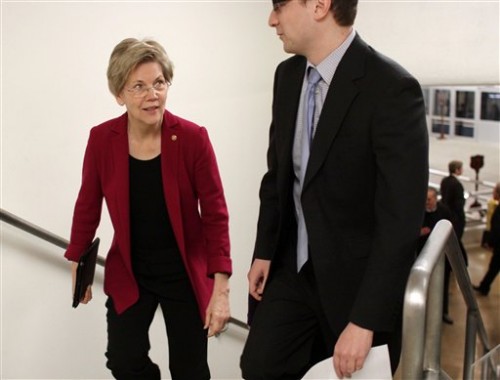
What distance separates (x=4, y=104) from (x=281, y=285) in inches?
59.9

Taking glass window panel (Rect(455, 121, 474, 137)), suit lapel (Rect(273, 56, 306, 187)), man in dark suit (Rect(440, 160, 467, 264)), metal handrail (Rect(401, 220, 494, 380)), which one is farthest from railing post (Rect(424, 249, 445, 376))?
glass window panel (Rect(455, 121, 474, 137))

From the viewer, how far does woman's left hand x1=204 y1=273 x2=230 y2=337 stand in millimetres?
2395

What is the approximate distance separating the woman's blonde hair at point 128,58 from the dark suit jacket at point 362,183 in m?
0.54

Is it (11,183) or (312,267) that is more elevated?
(11,183)

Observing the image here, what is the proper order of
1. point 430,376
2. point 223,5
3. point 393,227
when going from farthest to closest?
point 223,5 → point 393,227 → point 430,376

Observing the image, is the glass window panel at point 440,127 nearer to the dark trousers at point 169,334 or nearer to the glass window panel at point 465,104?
the glass window panel at point 465,104

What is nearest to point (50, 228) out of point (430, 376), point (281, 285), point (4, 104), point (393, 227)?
point (4, 104)

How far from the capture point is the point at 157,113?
2334 millimetres

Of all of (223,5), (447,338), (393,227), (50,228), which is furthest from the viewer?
(447,338)

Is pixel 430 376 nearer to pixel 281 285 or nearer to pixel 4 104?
pixel 281 285

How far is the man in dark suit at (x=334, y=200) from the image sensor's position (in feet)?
5.66

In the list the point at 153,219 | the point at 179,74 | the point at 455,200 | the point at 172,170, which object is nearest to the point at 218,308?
the point at 153,219

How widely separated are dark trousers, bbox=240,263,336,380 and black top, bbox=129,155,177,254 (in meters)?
0.53

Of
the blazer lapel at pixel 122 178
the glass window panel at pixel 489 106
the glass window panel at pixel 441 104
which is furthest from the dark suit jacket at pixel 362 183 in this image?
the glass window panel at pixel 441 104
